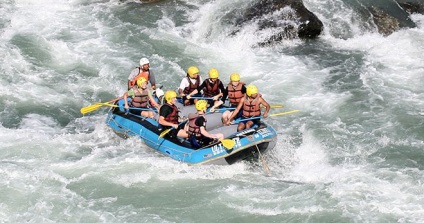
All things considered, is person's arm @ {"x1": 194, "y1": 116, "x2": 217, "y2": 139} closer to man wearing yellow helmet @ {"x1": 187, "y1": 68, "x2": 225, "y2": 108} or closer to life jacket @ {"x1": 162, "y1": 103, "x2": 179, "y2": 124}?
life jacket @ {"x1": 162, "y1": 103, "x2": 179, "y2": 124}

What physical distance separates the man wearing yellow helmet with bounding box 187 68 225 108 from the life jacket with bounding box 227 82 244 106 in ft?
1.03

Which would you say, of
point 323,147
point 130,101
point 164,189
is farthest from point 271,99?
point 164,189

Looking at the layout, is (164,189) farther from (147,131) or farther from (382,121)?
(382,121)

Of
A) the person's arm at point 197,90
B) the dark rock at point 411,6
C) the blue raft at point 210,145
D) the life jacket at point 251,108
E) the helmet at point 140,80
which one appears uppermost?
the dark rock at point 411,6

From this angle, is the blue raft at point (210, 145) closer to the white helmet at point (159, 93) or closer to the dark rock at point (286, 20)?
the white helmet at point (159, 93)

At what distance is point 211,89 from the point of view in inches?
493

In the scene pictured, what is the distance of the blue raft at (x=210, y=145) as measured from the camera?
1099 cm

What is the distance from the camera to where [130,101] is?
41.8ft

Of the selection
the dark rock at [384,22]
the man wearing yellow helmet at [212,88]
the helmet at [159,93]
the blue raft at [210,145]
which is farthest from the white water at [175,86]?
the man wearing yellow helmet at [212,88]

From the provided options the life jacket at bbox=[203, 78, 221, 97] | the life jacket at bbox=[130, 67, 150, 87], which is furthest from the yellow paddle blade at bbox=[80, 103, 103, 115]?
the life jacket at bbox=[203, 78, 221, 97]

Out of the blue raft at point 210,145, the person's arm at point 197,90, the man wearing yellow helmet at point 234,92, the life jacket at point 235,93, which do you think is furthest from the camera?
the person's arm at point 197,90

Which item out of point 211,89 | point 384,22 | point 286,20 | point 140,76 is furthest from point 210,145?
point 384,22

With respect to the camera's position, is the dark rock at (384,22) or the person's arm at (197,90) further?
the dark rock at (384,22)

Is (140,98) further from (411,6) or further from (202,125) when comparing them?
(411,6)
